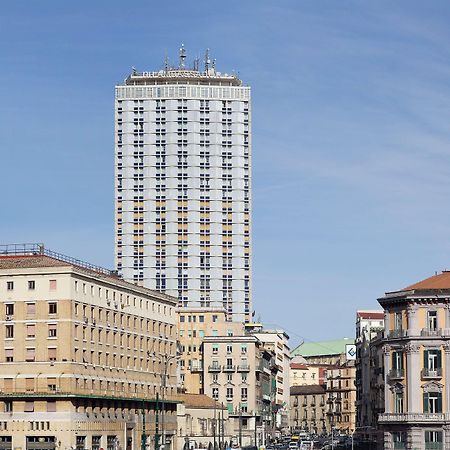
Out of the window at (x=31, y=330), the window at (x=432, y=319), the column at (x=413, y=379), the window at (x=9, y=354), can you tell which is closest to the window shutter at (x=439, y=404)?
the column at (x=413, y=379)

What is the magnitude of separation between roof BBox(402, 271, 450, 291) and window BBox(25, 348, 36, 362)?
1693 inches

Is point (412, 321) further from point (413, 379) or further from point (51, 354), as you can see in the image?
point (51, 354)

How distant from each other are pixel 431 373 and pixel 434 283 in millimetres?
12154

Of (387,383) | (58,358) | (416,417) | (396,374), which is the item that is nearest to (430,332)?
(396,374)

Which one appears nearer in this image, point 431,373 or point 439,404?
point 439,404

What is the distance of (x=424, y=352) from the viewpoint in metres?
141

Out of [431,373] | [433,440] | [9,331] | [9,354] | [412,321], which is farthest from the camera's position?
[9,331]

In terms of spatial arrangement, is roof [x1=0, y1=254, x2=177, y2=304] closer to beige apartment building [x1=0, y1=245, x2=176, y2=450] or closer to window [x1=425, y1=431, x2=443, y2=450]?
beige apartment building [x1=0, y1=245, x2=176, y2=450]

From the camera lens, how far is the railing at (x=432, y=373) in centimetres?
14021

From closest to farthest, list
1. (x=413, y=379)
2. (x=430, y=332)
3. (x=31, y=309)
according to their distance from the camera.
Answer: (x=413, y=379) < (x=430, y=332) < (x=31, y=309)

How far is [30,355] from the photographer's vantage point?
146875 millimetres

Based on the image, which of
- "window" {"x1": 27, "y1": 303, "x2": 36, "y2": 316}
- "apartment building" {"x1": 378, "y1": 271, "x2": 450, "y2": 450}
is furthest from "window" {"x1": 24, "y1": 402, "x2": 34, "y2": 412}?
"apartment building" {"x1": 378, "y1": 271, "x2": 450, "y2": 450}

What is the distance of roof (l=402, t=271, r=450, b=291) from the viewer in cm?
14588

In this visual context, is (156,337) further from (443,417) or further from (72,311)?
(443,417)
